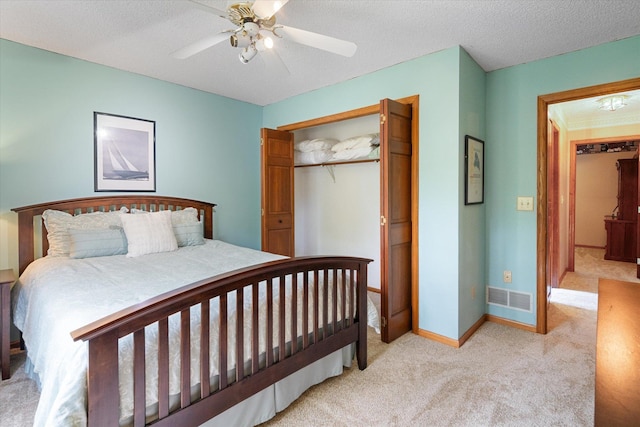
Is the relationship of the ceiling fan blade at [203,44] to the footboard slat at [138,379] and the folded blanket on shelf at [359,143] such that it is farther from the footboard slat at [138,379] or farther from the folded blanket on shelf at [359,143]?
the folded blanket on shelf at [359,143]

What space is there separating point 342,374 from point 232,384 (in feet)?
3.13

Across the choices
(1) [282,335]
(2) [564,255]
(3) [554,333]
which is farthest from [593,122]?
(1) [282,335]

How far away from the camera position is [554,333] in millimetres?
2963

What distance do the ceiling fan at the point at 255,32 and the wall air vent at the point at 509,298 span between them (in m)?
2.68

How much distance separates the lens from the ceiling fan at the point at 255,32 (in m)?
1.73

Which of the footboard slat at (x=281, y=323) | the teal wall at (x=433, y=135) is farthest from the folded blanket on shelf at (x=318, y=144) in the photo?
the footboard slat at (x=281, y=323)

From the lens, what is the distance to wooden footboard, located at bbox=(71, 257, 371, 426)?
1149mm

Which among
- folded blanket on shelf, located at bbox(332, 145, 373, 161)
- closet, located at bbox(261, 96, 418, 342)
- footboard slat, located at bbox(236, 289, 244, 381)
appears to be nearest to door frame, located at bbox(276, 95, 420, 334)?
closet, located at bbox(261, 96, 418, 342)

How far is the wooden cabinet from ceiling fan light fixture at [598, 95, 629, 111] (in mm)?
3011

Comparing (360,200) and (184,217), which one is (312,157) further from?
(184,217)

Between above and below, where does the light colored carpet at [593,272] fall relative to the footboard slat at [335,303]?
below

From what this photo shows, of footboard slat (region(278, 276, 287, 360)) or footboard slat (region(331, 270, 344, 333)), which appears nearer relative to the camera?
footboard slat (region(278, 276, 287, 360))

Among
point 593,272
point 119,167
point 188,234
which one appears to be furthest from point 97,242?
point 593,272

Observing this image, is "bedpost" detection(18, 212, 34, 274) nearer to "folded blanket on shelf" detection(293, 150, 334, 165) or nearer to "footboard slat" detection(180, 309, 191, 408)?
"footboard slat" detection(180, 309, 191, 408)
